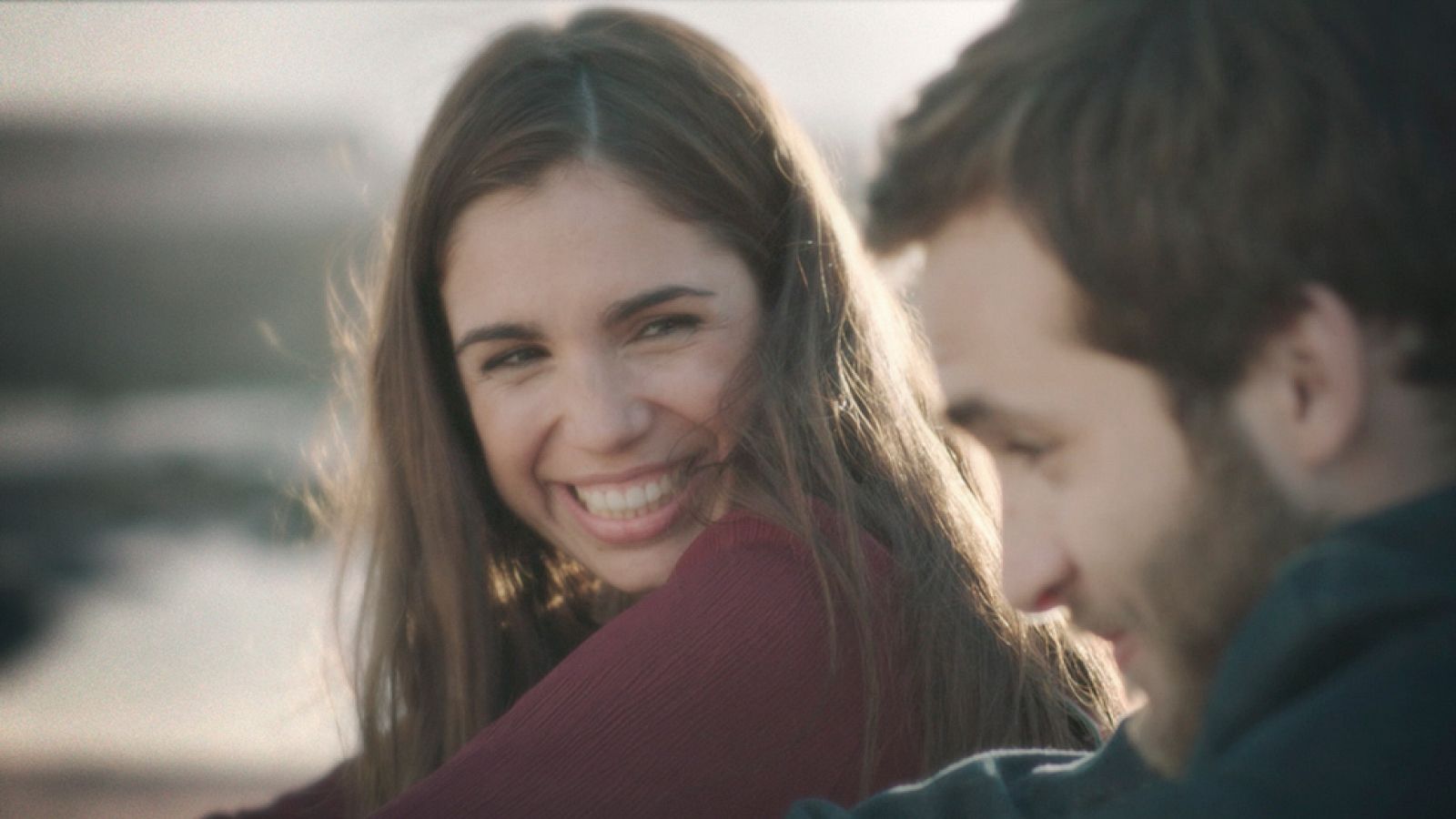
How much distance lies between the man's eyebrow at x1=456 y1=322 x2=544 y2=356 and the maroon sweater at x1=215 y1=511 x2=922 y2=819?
0.52 metres

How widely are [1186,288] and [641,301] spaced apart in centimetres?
123

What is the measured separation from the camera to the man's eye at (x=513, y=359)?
2.43 metres

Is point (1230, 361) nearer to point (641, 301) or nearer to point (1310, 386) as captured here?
point (1310, 386)

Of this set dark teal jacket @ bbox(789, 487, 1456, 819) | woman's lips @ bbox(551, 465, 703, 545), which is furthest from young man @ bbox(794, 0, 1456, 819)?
woman's lips @ bbox(551, 465, 703, 545)

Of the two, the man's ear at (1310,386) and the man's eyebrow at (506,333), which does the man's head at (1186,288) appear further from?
the man's eyebrow at (506,333)

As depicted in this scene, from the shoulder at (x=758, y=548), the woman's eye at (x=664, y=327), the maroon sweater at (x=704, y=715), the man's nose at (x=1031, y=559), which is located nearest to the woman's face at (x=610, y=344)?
the woman's eye at (x=664, y=327)

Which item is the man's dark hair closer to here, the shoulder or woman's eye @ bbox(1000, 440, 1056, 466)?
woman's eye @ bbox(1000, 440, 1056, 466)

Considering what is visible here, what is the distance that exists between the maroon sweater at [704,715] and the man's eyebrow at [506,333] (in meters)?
0.52

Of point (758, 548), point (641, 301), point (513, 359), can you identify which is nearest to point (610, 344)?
point (641, 301)

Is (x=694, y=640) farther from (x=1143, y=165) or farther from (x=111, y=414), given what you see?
(x=111, y=414)

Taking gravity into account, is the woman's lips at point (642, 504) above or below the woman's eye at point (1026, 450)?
above

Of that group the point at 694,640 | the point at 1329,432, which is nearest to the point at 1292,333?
the point at 1329,432

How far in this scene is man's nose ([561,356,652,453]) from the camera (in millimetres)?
2324

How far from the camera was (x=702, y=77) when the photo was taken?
250 cm
